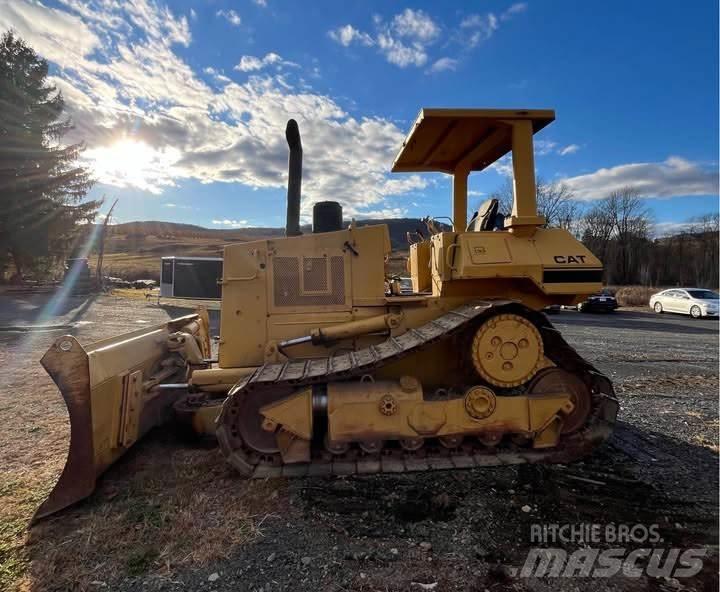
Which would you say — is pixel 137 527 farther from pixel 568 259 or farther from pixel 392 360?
pixel 568 259

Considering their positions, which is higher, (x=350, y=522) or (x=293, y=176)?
(x=293, y=176)

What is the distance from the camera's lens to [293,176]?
4391mm

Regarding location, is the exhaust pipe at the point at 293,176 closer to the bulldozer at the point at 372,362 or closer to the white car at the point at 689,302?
the bulldozer at the point at 372,362

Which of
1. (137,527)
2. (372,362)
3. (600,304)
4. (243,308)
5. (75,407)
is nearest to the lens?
(137,527)

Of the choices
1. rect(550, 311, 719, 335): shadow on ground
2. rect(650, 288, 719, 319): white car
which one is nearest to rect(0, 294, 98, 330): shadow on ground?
rect(550, 311, 719, 335): shadow on ground

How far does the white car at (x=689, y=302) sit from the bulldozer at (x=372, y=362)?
20759mm

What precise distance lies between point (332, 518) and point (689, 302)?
2378 centimetres

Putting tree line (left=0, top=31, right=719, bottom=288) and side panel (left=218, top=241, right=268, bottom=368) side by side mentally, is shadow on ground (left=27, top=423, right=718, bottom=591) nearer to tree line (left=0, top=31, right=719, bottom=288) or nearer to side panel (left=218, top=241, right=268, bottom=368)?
side panel (left=218, top=241, right=268, bottom=368)

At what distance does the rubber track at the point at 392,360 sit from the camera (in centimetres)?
352

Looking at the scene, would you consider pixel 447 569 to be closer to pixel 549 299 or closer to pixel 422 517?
pixel 422 517

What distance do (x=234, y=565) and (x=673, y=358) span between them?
33.6 ft

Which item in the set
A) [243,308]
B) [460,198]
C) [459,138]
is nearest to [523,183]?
[459,138]

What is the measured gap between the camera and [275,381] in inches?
135

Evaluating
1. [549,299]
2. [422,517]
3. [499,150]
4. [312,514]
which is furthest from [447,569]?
[499,150]
